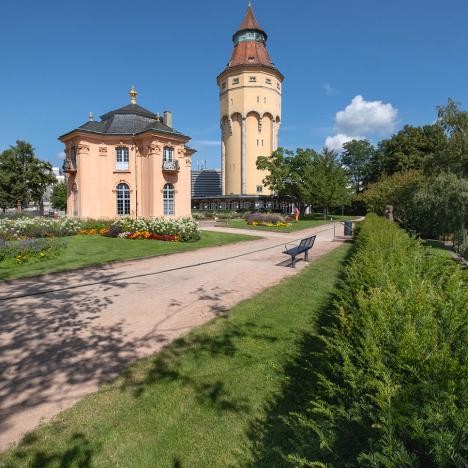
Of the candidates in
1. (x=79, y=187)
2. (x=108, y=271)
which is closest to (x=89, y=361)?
(x=108, y=271)

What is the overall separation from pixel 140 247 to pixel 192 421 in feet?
43.5

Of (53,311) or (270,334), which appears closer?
(270,334)

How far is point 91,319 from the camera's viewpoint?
6.93 meters

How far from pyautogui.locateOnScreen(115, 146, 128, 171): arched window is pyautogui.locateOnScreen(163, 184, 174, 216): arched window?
409 centimetres

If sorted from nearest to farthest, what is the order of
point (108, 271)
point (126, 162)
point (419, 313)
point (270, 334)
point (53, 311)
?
point (419, 313) → point (270, 334) → point (53, 311) → point (108, 271) → point (126, 162)

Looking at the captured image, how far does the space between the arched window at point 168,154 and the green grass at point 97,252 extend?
469 inches

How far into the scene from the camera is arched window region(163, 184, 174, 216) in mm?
30734

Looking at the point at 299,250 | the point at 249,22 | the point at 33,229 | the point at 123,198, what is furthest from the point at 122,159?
the point at 249,22

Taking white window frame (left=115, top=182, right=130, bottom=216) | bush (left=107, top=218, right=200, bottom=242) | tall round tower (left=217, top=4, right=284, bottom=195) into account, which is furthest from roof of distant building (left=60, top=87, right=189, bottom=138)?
tall round tower (left=217, top=4, right=284, bottom=195)

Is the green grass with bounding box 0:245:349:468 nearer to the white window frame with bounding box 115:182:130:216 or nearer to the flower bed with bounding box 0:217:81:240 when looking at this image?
the flower bed with bounding box 0:217:81:240

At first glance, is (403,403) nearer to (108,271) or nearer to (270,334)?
(270,334)

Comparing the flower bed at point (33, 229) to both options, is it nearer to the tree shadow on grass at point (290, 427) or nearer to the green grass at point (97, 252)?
the green grass at point (97, 252)

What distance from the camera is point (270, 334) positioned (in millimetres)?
6219

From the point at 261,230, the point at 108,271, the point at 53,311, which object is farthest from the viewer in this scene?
the point at 261,230
